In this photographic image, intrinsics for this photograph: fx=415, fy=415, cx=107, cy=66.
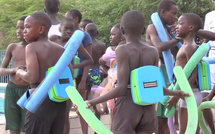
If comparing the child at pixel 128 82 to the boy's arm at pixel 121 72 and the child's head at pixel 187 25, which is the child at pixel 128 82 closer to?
the boy's arm at pixel 121 72

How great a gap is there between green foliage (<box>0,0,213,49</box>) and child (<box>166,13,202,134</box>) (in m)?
11.0

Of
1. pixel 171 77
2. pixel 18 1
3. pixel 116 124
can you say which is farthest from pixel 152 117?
pixel 18 1

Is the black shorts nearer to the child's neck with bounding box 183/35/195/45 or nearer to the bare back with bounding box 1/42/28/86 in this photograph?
the bare back with bounding box 1/42/28/86

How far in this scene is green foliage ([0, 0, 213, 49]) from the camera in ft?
52.9

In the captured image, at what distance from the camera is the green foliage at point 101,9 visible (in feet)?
52.9

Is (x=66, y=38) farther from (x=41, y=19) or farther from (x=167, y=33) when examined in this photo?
(x=41, y=19)

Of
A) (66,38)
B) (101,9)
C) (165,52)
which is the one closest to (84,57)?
(66,38)

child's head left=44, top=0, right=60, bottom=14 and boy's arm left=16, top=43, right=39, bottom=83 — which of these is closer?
boy's arm left=16, top=43, right=39, bottom=83

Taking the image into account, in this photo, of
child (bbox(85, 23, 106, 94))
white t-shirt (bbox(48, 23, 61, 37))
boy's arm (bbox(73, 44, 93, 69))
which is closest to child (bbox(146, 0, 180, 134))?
boy's arm (bbox(73, 44, 93, 69))

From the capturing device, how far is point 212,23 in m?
5.59

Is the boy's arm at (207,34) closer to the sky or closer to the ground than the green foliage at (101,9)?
closer to the sky

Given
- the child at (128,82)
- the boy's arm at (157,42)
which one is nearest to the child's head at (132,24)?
the child at (128,82)

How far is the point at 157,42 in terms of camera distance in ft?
16.8

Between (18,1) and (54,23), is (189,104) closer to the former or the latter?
(54,23)
